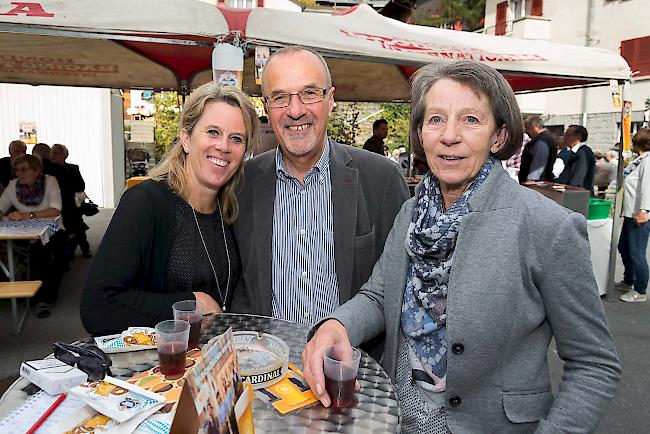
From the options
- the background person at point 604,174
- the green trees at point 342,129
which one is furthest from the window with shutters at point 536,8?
the background person at point 604,174

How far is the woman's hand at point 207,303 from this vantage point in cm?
200

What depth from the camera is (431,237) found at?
4.97ft

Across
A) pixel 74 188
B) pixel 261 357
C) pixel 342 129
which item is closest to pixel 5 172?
pixel 74 188

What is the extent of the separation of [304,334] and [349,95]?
6.85 m

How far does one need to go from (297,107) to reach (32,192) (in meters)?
5.14

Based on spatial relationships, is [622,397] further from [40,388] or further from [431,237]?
[40,388]

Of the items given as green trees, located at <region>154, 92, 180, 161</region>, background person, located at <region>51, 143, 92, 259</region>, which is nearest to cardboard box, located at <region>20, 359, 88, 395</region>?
background person, located at <region>51, 143, 92, 259</region>

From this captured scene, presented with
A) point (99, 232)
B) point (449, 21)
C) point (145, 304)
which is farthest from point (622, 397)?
point (449, 21)

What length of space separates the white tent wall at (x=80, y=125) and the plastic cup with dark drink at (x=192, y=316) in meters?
11.5

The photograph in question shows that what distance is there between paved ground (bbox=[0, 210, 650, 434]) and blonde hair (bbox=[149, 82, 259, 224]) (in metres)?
1.67

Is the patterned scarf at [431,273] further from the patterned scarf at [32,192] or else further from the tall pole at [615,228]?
the patterned scarf at [32,192]

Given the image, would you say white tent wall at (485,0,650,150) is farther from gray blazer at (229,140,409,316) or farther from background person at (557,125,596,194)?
gray blazer at (229,140,409,316)

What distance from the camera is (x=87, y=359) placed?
141 cm

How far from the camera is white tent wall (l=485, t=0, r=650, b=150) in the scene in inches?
653
